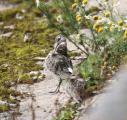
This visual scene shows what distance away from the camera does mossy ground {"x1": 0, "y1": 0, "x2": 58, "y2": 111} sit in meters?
7.59

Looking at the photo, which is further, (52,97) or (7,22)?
(7,22)

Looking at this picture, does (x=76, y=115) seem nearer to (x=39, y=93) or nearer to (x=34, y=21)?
(x=39, y=93)

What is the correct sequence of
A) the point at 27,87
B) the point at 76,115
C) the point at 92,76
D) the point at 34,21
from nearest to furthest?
1. the point at 76,115
2. the point at 92,76
3. the point at 27,87
4. the point at 34,21

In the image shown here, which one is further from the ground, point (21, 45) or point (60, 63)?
point (60, 63)

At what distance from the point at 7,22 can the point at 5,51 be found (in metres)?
1.36

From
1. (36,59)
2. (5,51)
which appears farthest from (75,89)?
(5,51)

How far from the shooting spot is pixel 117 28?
6.79 metres

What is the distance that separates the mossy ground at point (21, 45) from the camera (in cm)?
759

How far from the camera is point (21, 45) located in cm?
873

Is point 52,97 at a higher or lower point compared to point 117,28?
lower

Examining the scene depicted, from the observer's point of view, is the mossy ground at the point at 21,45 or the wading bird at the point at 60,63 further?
the mossy ground at the point at 21,45

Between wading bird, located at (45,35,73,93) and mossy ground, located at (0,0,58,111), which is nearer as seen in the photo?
wading bird, located at (45,35,73,93)

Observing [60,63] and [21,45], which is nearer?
[60,63]

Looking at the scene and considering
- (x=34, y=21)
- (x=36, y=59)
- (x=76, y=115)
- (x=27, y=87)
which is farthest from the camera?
(x=34, y=21)
